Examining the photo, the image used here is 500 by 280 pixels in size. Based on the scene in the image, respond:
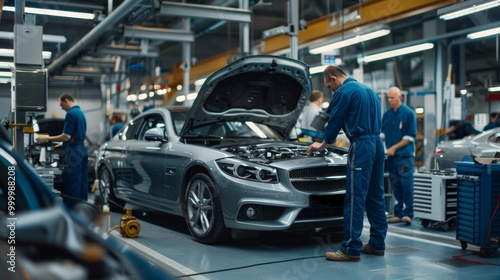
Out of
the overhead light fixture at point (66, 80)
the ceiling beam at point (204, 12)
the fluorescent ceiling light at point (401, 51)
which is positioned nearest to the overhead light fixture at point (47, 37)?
the ceiling beam at point (204, 12)

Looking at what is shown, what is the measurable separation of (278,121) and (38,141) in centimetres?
291

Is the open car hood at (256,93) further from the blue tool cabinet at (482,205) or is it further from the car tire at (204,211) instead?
the blue tool cabinet at (482,205)

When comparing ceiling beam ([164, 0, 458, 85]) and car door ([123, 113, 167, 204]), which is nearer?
car door ([123, 113, 167, 204])

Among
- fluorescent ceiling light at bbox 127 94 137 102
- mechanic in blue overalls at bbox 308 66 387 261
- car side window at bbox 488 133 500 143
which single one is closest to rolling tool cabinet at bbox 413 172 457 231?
mechanic in blue overalls at bbox 308 66 387 261

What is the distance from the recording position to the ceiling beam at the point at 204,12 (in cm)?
984

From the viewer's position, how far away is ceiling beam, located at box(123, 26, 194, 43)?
454 inches

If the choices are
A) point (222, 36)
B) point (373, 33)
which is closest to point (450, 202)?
point (373, 33)

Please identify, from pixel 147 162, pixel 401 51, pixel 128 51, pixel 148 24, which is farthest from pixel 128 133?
pixel 148 24

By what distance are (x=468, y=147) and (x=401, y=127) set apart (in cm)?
218

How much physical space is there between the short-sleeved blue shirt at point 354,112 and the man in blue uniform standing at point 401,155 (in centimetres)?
206

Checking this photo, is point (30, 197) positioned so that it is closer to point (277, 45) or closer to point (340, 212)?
point (340, 212)

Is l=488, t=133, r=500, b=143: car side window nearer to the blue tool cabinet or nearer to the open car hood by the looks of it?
the open car hood

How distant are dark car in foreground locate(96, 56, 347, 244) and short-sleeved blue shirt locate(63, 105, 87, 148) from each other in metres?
0.46

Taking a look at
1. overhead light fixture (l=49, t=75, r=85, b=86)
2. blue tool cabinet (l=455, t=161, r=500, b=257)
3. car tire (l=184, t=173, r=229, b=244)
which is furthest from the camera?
overhead light fixture (l=49, t=75, r=85, b=86)
